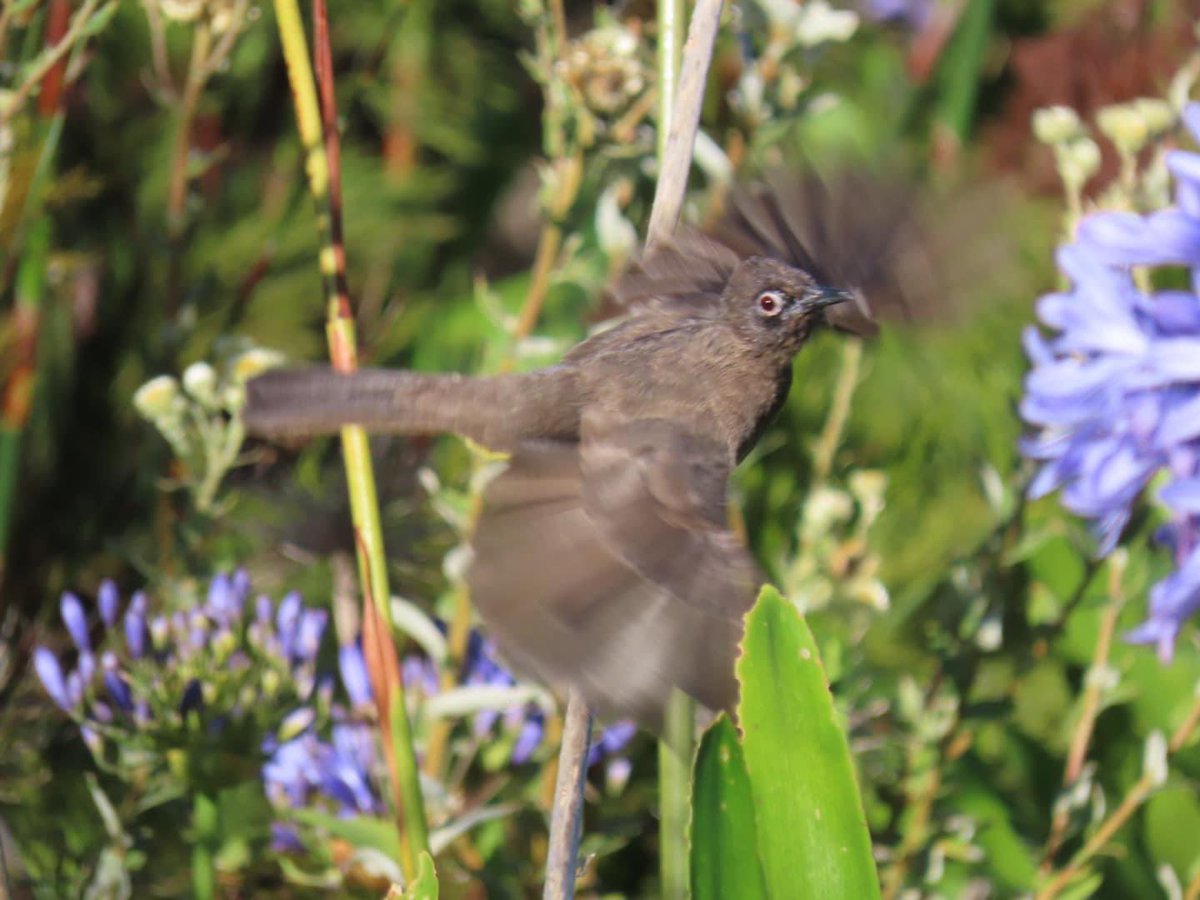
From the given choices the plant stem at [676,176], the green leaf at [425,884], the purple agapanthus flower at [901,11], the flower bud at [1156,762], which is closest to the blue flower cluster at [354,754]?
the plant stem at [676,176]

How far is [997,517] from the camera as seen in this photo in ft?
3.94

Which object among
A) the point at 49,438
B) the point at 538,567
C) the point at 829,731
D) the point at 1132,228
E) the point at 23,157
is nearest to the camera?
the point at 829,731

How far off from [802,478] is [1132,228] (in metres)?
→ 0.71

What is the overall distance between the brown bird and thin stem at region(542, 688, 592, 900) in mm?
36

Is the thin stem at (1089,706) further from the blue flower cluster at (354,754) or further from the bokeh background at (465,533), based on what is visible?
the blue flower cluster at (354,754)

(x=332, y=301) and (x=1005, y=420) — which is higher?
(x=332, y=301)

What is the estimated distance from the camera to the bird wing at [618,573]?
72cm

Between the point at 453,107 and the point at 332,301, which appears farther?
the point at 453,107

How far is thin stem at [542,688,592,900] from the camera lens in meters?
0.71

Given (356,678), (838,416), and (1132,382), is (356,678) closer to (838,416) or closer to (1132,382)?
(838,416)

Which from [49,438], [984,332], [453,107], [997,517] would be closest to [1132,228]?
[997,517]

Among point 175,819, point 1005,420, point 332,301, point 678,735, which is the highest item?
point 332,301

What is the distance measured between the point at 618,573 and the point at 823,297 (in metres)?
0.30

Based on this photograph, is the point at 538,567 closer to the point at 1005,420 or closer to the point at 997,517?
the point at 997,517
